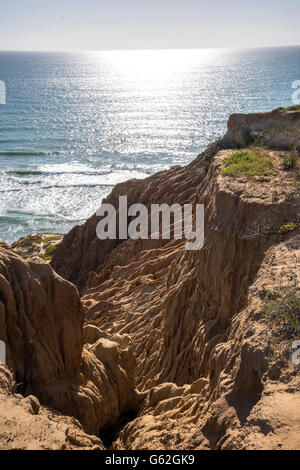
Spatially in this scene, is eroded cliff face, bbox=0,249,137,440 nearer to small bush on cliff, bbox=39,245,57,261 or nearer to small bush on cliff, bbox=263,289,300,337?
small bush on cliff, bbox=263,289,300,337

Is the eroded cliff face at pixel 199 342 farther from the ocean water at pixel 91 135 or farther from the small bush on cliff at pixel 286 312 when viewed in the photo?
the ocean water at pixel 91 135

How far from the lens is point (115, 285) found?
63.8 ft

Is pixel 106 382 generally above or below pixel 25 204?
below

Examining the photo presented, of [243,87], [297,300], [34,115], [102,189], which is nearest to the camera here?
[297,300]

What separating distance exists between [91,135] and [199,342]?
208ft

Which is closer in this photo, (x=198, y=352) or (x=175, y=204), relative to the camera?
(x=198, y=352)

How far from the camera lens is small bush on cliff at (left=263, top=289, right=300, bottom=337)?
24.7 feet

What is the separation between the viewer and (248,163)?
14500 mm

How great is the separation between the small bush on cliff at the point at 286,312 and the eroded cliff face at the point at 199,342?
19 centimetres

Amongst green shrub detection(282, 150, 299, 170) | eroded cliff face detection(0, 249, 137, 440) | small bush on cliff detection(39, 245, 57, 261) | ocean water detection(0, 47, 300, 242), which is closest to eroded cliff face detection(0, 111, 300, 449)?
eroded cliff face detection(0, 249, 137, 440)

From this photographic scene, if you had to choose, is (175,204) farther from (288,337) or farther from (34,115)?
(34,115)

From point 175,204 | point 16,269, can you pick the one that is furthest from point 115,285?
point 16,269
